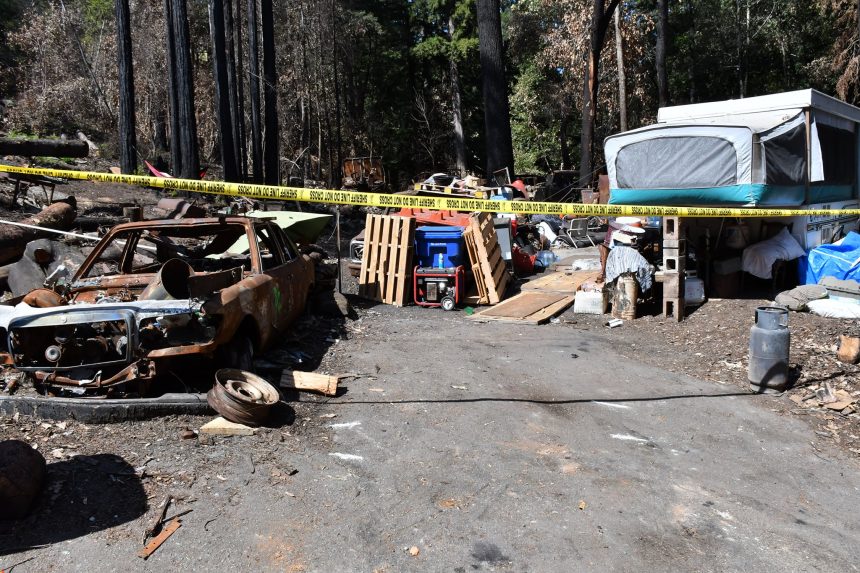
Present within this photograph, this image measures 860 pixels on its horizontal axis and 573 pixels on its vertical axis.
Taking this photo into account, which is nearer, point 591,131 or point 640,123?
point 591,131

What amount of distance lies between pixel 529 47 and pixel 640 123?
735 centimetres

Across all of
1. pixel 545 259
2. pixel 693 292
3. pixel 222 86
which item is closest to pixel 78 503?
pixel 693 292

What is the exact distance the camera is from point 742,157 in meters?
9.77

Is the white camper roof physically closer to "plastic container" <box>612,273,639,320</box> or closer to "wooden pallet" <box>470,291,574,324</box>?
"plastic container" <box>612,273,639,320</box>

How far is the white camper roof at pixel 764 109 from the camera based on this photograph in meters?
10.2

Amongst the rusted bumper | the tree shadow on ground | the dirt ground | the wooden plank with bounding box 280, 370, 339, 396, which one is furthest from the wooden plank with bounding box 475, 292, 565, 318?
the tree shadow on ground

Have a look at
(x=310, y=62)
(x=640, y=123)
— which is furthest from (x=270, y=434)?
(x=640, y=123)

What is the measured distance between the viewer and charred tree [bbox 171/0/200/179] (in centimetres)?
1888

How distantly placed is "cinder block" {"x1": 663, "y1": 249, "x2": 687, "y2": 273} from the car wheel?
5929 mm

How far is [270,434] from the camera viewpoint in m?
5.24

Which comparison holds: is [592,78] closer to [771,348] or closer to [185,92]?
[185,92]

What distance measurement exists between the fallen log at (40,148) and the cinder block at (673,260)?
14.1 m

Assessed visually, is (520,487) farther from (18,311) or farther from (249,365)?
(18,311)

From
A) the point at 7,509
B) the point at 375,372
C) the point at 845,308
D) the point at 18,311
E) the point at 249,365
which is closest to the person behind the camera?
the point at 7,509
